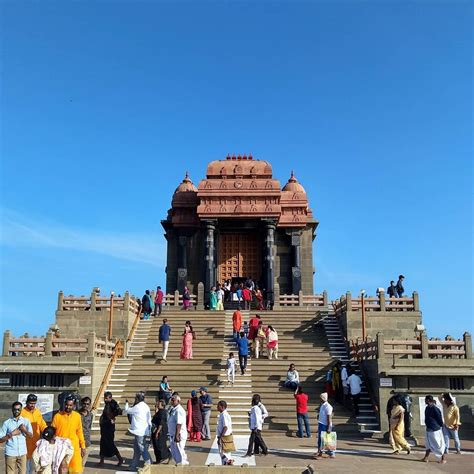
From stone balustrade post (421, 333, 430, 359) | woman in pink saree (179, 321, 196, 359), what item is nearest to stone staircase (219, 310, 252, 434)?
woman in pink saree (179, 321, 196, 359)

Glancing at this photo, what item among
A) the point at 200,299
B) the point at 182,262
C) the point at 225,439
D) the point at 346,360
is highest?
the point at 182,262

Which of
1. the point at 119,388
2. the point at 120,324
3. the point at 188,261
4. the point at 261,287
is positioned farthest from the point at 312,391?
the point at 188,261

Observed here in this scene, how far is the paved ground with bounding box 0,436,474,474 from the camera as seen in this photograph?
1108 cm

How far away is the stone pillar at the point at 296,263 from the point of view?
3127 centimetres

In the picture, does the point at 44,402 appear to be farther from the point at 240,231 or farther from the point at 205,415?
the point at 240,231

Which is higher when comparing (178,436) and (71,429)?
(71,429)

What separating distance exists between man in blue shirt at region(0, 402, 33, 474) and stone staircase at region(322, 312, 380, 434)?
31.2ft

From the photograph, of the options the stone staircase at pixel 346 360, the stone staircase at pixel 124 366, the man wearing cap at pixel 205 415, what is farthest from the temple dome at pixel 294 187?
the man wearing cap at pixel 205 415

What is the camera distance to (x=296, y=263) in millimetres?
31672

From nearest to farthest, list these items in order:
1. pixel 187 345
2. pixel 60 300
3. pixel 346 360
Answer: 1. pixel 187 345
2. pixel 346 360
3. pixel 60 300

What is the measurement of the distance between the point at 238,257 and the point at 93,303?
1063cm

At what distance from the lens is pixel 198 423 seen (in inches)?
551

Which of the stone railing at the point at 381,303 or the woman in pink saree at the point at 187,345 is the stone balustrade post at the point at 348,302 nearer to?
the stone railing at the point at 381,303

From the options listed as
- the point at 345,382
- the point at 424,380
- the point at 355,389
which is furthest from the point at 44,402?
the point at 424,380
